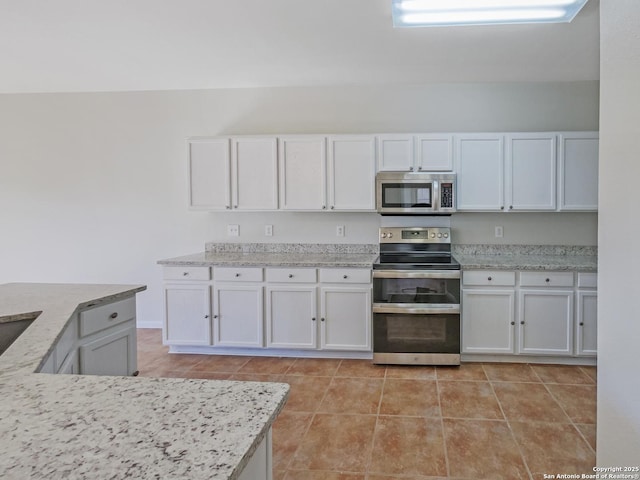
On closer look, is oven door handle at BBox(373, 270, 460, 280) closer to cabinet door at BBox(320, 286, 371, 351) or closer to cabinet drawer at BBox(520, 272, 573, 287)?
cabinet door at BBox(320, 286, 371, 351)

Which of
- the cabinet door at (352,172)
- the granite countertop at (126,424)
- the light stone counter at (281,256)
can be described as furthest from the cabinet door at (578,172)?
the granite countertop at (126,424)

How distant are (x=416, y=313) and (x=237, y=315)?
156 centimetres

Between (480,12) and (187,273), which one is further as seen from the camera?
(187,273)

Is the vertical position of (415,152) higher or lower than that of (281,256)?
higher

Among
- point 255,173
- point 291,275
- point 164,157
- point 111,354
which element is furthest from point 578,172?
point 164,157

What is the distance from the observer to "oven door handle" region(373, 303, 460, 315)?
128 inches

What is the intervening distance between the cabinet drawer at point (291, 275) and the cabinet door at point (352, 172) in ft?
2.38

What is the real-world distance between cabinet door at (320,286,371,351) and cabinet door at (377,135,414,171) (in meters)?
1.16

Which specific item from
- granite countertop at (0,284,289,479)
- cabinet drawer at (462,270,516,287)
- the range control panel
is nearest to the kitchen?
the range control panel

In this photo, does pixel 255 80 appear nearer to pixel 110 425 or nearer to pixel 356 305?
pixel 356 305

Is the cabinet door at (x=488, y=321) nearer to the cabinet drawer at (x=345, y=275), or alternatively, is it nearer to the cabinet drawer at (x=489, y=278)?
the cabinet drawer at (x=489, y=278)

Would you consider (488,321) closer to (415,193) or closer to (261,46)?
(415,193)

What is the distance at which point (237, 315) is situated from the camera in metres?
3.54

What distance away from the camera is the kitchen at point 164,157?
3850 mm
